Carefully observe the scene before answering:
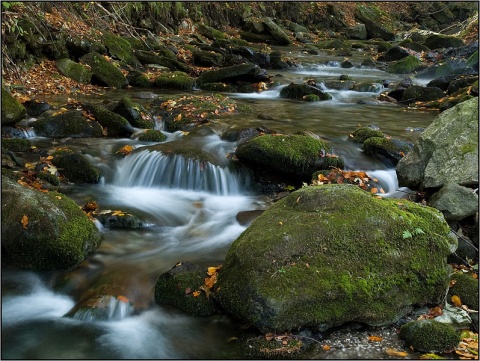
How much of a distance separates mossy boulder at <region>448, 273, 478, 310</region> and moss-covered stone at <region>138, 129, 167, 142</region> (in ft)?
23.2

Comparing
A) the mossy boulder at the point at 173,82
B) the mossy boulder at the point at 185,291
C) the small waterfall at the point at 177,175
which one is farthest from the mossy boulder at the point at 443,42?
the mossy boulder at the point at 185,291

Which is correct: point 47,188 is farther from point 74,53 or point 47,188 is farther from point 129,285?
point 74,53

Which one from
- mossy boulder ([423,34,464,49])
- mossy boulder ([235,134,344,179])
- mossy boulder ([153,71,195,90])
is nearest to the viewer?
mossy boulder ([235,134,344,179])

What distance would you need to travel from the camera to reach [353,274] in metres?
4.58

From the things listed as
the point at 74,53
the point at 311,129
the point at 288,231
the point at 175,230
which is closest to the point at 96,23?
the point at 74,53

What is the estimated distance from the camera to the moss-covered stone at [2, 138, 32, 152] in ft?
29.8

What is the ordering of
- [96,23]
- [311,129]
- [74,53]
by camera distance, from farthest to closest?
[96,23] < [74,53] < [311,129]

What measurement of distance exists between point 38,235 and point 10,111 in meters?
5.53

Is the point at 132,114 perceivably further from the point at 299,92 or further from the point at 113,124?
the point at 299,92

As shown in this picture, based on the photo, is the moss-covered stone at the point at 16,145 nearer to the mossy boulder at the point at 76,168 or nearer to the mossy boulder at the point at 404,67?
the mossy boulder at the point at 76,168

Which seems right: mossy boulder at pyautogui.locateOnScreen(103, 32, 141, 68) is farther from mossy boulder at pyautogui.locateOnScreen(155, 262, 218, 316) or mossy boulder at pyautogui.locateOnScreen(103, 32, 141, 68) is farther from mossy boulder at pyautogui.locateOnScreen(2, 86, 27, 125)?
mossy boulder at pyautogui.locateOnScreen(155, 262, 218, 316)

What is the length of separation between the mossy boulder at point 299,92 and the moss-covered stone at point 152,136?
6.75m

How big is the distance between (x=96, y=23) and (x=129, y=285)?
602 inches

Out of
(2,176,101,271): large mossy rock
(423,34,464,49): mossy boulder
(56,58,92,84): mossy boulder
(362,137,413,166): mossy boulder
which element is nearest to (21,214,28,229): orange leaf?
(2,176,101,271): large mossy rock
